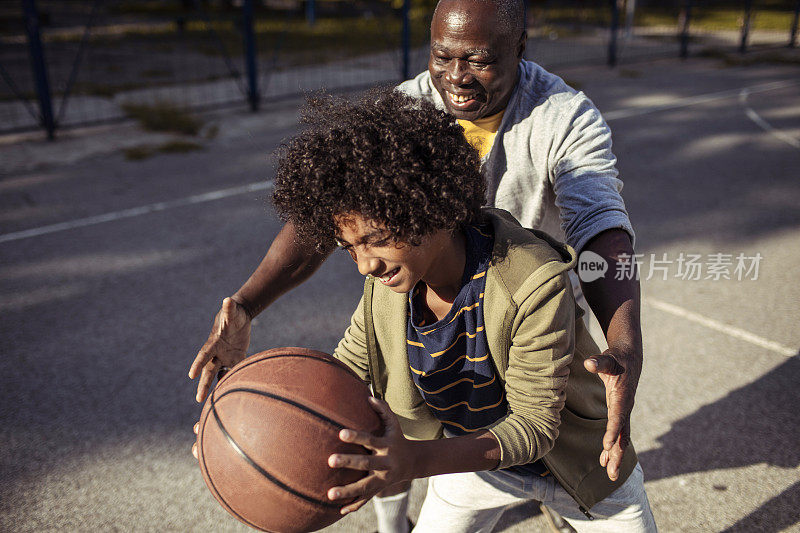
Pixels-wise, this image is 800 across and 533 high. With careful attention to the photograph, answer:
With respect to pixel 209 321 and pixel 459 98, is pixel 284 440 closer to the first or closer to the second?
pixel 459 98

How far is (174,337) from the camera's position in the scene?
14.1 feet

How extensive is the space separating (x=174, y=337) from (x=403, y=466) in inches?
119

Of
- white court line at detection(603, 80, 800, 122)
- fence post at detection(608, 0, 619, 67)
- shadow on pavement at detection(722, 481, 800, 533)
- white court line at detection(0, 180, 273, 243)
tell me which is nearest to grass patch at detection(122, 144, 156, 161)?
white court line at detection(0, 180, 273, 243)

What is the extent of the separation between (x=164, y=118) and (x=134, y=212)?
347 cm

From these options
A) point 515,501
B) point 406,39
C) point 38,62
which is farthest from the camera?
point 406,39

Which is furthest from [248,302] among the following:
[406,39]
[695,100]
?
[695,100]

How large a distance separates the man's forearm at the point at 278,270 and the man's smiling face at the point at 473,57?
774mm

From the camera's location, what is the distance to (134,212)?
6430 millimetres

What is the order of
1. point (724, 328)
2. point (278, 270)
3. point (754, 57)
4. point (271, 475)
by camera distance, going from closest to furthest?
point (271, 475) → point (278, 270) → point (724, 328) → point (754, 57)

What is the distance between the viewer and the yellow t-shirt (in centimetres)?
263

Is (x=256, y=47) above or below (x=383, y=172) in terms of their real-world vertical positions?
below

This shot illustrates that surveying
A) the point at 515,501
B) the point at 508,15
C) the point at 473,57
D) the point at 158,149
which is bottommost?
the point at 158,149

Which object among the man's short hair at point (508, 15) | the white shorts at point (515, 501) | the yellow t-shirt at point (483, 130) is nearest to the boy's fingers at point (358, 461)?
the white shorts at point (515, 501)

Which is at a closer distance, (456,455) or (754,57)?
(456,455)
